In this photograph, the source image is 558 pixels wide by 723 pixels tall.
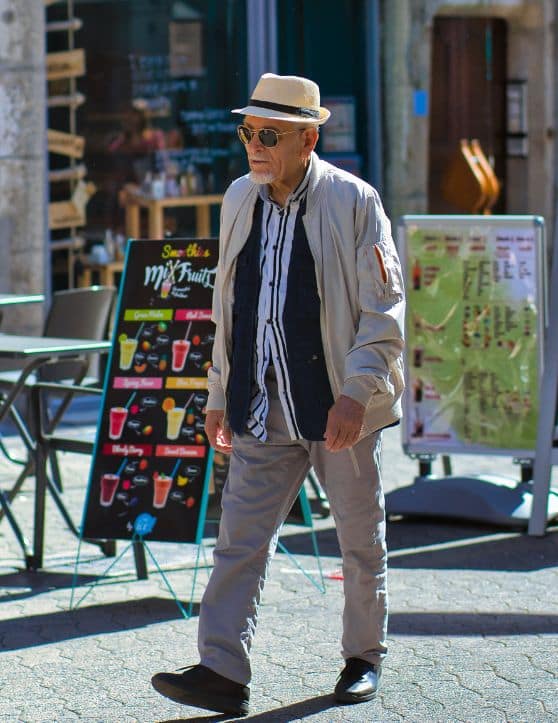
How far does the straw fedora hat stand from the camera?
15.1 ft

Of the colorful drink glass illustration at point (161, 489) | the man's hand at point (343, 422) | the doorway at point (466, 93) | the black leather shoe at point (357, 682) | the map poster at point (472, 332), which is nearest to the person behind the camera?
the man's hand at point (343, 422)

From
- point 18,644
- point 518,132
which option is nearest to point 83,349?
point 18,644

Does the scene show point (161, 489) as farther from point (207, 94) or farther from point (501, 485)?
point (207, 94)

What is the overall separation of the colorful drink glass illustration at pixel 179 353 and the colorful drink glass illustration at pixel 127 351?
16cm

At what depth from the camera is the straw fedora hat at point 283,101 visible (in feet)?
15.1

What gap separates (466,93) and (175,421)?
851 centimetres

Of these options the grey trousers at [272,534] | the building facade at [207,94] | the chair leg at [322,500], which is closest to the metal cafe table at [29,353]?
the chair leg at [322,500]

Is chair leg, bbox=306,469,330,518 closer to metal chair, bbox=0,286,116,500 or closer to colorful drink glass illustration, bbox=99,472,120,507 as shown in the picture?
metal chair, bbox=0,286,116,500

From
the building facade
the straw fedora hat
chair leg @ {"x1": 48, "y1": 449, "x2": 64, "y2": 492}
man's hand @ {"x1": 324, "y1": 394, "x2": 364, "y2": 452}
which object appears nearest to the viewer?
man's hand @ {"x1": 324, "y1": 394, "x2": 364, "y2": 452}

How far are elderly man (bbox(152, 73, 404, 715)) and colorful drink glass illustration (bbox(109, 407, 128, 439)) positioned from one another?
1504 mm

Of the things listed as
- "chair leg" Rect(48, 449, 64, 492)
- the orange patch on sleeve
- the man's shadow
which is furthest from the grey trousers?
"chair leg" Rect(48, 449, 64, 492)

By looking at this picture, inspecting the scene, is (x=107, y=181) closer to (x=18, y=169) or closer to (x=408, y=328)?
(x=18, y=169)

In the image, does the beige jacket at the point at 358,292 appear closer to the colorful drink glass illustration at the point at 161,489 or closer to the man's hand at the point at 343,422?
the man's hand at the point at 343,422

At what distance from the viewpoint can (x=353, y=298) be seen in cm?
462
